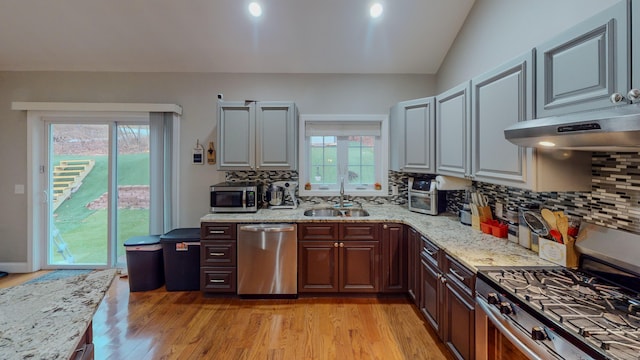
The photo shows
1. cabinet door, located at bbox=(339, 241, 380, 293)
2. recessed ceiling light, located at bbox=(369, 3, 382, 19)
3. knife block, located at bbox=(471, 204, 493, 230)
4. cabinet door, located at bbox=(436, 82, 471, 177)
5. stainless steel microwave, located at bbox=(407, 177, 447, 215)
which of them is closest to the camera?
cabinet door, located at bbox=(436, 82, 471, 177)

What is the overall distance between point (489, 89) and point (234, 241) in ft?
8.52

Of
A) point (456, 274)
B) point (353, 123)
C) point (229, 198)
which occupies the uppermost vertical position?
point (353, 123)

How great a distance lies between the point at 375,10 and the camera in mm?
2900

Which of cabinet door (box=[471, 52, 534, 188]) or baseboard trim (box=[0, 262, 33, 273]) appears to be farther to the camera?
baseboard trim (box=[0, 262, 33, 273])

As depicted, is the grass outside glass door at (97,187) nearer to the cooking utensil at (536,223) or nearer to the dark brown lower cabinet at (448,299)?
the dark brown lower cabinet at (448,299)

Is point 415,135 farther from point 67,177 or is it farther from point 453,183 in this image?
point 67,177

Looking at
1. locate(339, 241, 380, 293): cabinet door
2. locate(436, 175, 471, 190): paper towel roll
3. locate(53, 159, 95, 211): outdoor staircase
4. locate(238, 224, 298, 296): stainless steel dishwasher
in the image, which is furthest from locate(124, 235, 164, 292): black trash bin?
locate(436, 175, 471, 190): paper towel roll

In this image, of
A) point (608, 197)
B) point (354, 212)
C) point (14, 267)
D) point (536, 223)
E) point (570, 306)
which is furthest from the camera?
point (14, 267)

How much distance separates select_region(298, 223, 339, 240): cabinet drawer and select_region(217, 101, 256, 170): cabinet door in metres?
0.98

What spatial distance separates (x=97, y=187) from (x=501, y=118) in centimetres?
455

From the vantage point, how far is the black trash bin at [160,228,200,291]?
124 inches

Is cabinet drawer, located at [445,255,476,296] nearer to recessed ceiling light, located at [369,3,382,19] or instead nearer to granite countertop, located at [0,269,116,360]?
granite countertop, located at [0,269,116,360]

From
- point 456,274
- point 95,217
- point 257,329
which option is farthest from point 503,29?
point 95,217

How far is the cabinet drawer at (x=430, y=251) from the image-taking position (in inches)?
87.0
